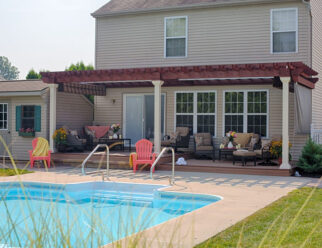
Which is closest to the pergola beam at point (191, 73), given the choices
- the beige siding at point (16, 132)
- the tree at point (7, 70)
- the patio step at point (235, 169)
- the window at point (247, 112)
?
the beige siding at point (16, 132)

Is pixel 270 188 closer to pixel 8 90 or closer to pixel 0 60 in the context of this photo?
pixel 8 90

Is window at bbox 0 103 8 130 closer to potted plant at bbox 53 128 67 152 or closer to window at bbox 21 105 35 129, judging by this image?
window at bbox 21 105 35 129

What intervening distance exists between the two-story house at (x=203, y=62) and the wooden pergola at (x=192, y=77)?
33 millimetres

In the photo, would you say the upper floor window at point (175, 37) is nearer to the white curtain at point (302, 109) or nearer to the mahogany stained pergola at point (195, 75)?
the mahogany stained pergola at point (195, 75)

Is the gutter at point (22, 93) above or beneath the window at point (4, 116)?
above

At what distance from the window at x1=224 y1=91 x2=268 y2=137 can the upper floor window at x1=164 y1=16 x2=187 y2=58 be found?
2.32 meters

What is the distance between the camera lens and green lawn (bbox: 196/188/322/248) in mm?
4617

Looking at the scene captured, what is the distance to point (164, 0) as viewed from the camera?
15.9 metres

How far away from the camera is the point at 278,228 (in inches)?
213

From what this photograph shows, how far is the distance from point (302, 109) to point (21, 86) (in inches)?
383

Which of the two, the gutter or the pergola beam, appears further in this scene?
the gutter

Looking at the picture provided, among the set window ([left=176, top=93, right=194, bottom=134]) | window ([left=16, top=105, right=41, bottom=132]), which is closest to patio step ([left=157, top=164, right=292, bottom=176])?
window ([left=176, top=93, right=194, bottom=134])

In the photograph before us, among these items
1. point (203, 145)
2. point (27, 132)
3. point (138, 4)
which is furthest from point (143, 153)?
point (138, 4)

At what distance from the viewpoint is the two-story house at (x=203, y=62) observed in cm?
1312
